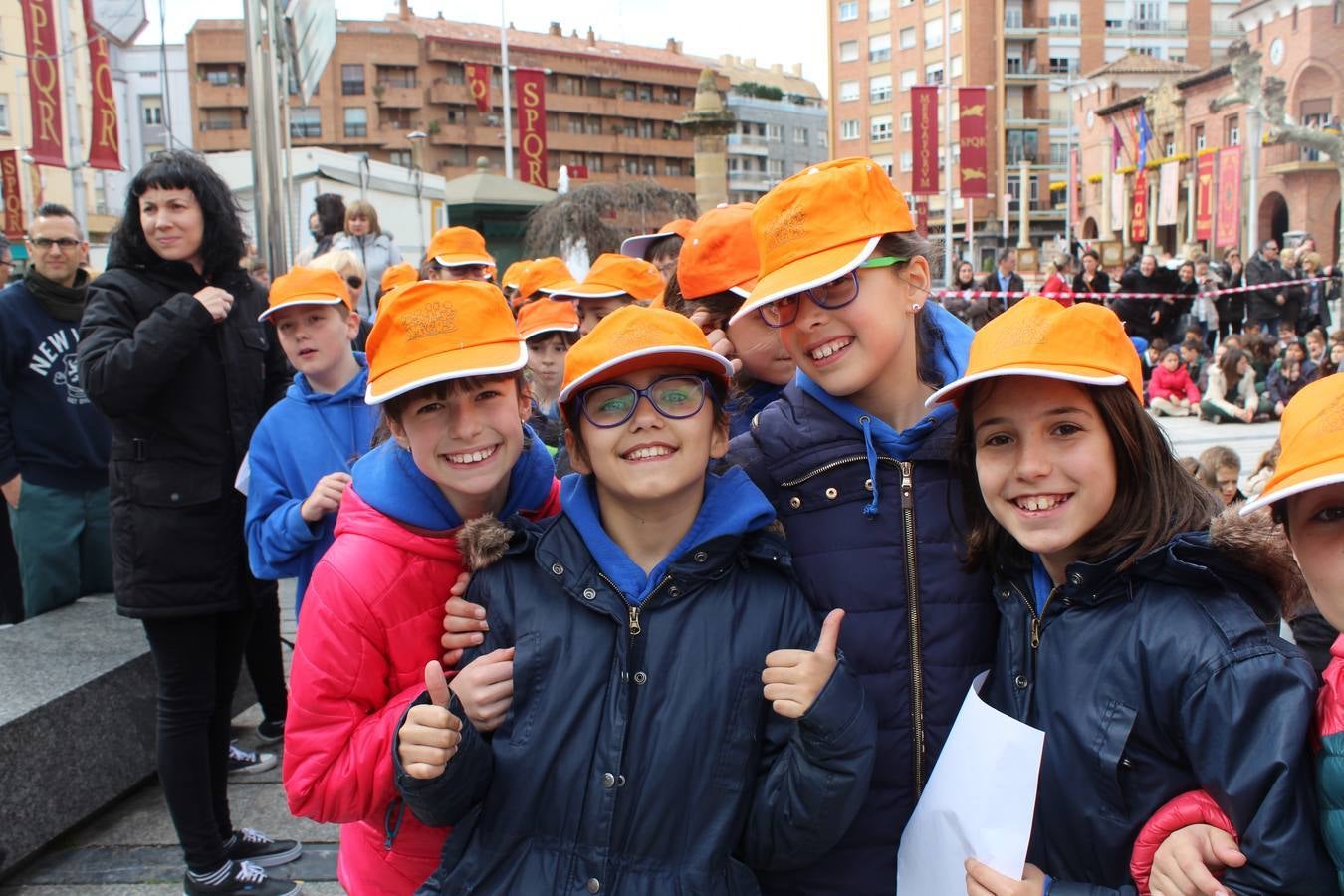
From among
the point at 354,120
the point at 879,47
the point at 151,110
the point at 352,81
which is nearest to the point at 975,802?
the point at 151,110

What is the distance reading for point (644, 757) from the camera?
6.54ft

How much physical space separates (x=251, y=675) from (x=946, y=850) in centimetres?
355

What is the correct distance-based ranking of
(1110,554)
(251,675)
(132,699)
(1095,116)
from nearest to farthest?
(1110,554), (132,699), (251,675), (1095,116)

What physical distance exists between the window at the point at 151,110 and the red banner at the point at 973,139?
183 ft

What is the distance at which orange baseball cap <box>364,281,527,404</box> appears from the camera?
7.57 feet

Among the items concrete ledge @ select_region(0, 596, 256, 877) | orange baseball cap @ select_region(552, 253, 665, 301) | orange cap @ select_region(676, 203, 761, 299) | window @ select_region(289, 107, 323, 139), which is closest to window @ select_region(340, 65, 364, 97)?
window @ select_region(289, 107, 323, 139)

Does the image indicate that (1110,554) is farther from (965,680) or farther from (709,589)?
(709,589)

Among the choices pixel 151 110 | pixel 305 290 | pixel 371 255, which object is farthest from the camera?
pixel 151 110

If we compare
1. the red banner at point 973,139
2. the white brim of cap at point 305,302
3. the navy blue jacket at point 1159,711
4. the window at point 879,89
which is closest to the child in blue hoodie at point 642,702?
the navy blue jacket at point 1159,711

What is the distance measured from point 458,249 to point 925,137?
28.4m

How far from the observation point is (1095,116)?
61094 mm

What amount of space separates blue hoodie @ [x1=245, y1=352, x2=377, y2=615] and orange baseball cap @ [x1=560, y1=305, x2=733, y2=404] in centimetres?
133

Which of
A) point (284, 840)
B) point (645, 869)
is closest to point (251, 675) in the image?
point (284, 840)

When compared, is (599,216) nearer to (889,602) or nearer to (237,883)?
(237,883)
